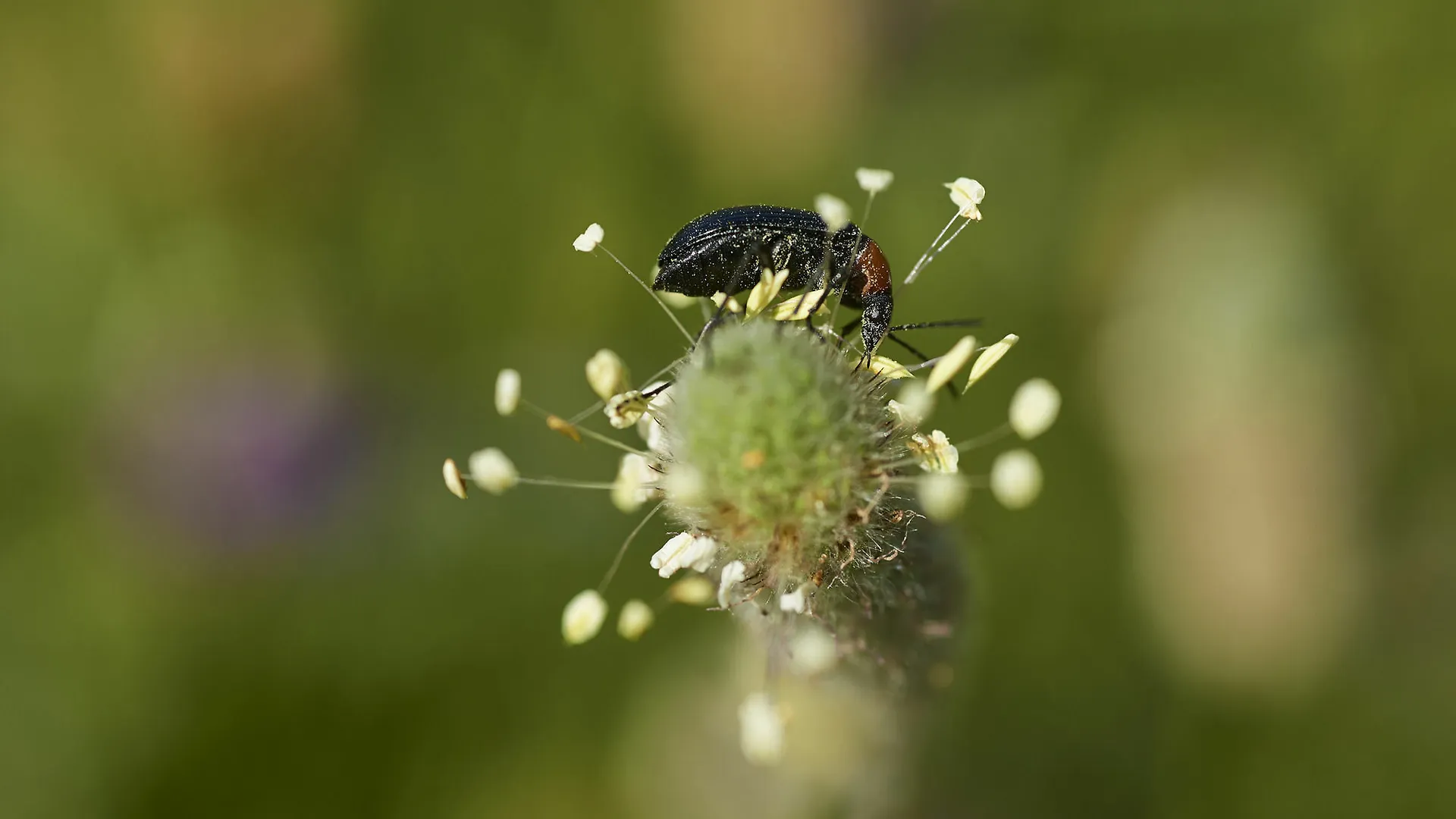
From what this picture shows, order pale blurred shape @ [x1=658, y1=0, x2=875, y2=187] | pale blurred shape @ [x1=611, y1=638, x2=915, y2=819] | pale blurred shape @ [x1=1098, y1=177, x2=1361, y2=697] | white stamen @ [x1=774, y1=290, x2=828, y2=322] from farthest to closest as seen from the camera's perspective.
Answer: pale blurred shape @ [x1=658, y1=0, x2=875, y2=187] < pale blurred shape @ [x1=1098, y1=177, x2=1361, y2=697] < pale blurred shape @ [x1=611, y1=638, x2=915, y2=819] < white stamen @ [x1=774, y1=290, x2=828, y2=322]

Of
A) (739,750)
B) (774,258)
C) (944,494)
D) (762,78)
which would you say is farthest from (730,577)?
(762,78)

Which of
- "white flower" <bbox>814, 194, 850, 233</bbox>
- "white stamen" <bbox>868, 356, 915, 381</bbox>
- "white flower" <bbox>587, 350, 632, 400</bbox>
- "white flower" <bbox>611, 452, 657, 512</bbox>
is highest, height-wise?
"white flower" <bbox>814, 194, 850, 233</bbox>

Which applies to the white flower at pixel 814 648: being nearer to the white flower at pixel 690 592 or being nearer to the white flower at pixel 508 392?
the white flower at pixel 690 592

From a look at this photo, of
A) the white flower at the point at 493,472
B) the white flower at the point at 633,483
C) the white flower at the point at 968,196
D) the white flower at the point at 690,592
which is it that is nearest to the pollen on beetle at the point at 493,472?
the white flower at the point at 493,472

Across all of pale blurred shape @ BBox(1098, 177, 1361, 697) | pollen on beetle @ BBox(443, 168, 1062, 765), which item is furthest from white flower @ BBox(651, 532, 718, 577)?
pale blurred shape @ BBox(1098, 177, 1361, 697)

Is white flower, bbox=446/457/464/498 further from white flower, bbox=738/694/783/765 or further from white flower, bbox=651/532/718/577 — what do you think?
white flower, bbox=738/694/783/765
